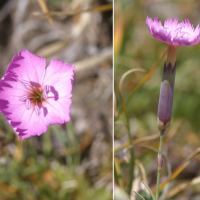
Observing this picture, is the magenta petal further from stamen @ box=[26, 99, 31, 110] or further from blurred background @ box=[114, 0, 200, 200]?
blurred background @ box=[114, 0, 200, 200]

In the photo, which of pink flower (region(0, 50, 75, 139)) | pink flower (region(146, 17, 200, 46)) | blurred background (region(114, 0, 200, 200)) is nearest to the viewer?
pink flower (region(146, 17, 200, 46))

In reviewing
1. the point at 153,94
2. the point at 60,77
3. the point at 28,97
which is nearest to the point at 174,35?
the point at 60,77

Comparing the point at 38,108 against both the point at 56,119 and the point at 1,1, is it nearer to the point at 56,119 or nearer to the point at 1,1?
the point at 56,119

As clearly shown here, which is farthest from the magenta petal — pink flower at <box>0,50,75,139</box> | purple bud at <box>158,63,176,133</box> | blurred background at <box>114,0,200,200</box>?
blurred background at <box>114,0,200,200</box>

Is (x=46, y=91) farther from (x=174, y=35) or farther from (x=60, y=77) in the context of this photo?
(x=174, y=35)

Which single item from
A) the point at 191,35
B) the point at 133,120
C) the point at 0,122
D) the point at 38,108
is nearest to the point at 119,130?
the point at 133,120

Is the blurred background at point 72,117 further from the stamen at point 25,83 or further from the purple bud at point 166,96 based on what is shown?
the purple bud at point 166,96

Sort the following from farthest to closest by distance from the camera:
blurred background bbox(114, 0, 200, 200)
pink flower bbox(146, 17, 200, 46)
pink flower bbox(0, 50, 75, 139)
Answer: blurred background bbox(114, 0, 200, 200)
pink flower bbox(0, 50, 75, 139)
pink flower bbox(146, 17, 200, 46)
